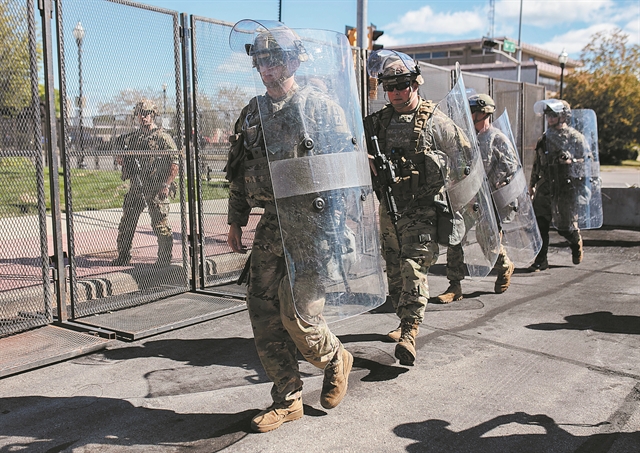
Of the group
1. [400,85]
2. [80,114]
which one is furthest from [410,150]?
[80,114]

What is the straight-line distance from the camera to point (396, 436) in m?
3.14

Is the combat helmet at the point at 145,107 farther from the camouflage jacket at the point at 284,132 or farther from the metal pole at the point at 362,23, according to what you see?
the metal pole at the point at 362,23

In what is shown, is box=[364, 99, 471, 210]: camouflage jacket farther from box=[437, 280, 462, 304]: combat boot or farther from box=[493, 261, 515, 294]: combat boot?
box=[493, 261, 515, 294]: combat boot

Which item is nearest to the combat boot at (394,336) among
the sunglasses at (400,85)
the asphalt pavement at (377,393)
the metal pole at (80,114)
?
the asphalt pavement at (377,393)

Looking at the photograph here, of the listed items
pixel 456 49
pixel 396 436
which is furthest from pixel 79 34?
pixel 456 49

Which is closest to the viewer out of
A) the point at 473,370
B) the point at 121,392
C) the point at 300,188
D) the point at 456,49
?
the point at 300,188

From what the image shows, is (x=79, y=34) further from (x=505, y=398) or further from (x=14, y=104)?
(x=505, y=398)

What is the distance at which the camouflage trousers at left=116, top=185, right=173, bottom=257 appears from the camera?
5.67 m

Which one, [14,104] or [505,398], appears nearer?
[505,398]

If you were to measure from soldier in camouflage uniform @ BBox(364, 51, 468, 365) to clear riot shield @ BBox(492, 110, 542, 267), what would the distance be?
2083mm

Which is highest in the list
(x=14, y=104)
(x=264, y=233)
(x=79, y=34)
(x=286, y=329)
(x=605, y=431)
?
(x=79, y=34)

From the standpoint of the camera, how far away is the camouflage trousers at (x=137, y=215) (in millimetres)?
5668

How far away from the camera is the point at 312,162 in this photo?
9.83 ft

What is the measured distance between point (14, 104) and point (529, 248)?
16.6ft
